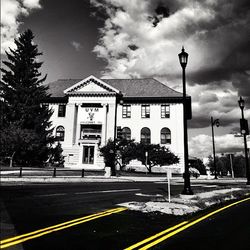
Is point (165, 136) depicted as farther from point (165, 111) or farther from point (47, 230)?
point (47, 230)

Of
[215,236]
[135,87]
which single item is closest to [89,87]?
[135,87]

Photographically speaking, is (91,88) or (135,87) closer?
(91,88)

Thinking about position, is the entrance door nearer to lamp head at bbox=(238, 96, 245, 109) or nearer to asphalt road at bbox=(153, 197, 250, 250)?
lamp head at bbox=(238, 96, 245, 109)

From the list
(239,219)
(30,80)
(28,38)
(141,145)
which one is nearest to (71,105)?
(30,80)

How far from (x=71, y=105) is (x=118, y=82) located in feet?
38.0

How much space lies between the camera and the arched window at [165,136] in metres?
47.4

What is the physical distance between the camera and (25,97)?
39.6 meters

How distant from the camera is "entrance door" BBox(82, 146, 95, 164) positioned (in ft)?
147

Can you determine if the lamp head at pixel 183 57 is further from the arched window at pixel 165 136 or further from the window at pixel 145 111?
the window at pixel 145 111

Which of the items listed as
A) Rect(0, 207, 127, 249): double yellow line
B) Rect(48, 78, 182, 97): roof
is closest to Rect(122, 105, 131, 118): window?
Rect(48, 78, 182, 97): roof

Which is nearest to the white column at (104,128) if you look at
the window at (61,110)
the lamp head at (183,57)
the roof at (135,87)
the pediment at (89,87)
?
the pediment at (89,87)

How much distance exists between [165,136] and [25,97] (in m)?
24.1

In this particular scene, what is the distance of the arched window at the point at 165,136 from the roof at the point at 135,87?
6234mm

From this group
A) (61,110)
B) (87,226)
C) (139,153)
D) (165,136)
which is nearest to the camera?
(87,226)
